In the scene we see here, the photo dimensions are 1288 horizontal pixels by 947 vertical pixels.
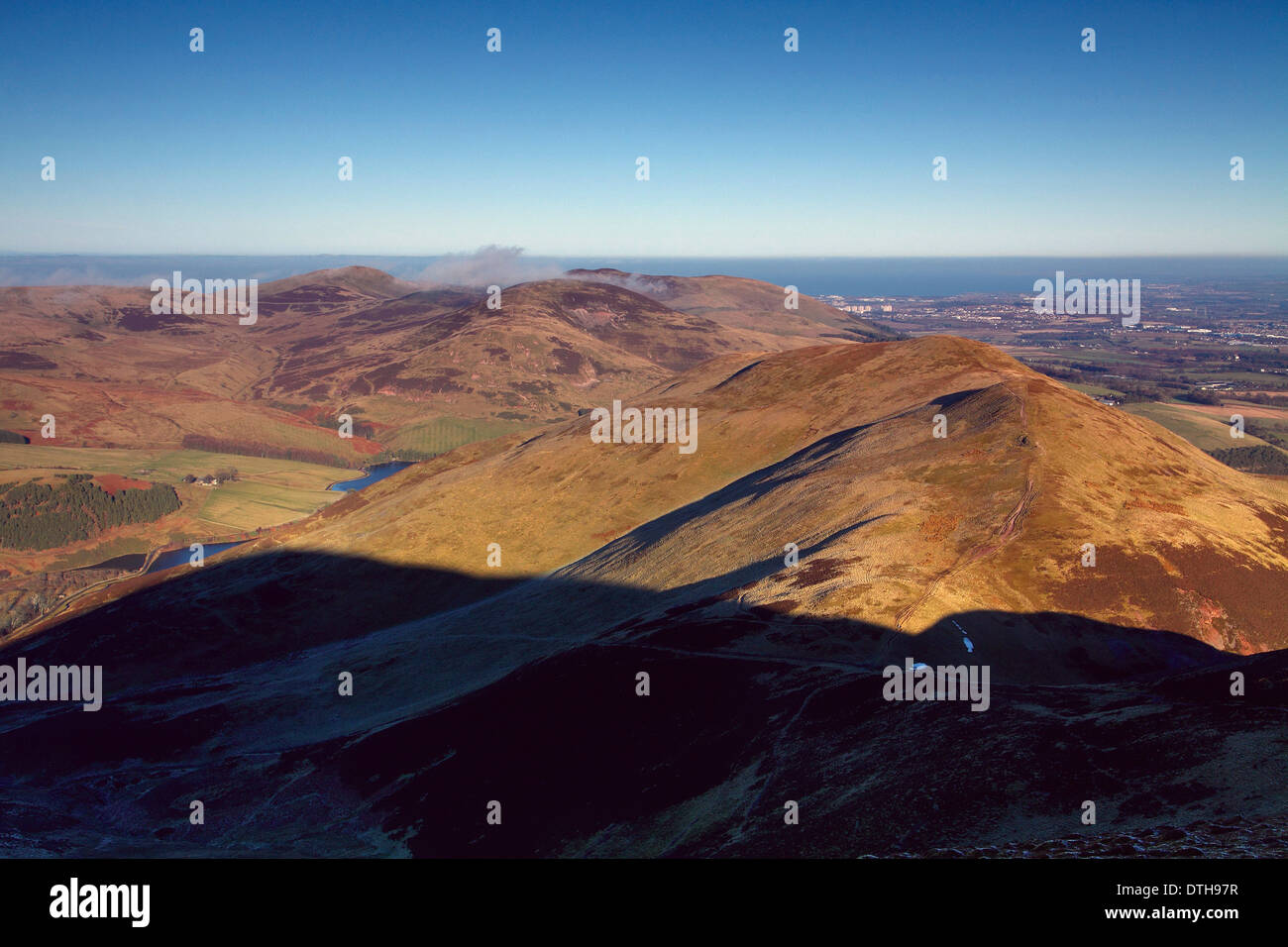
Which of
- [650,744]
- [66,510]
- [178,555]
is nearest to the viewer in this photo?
[650,744]

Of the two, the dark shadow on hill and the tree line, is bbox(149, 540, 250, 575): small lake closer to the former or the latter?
the tree line

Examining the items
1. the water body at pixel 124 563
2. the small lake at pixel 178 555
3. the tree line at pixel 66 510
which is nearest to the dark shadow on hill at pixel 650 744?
the small lake at pixel 178 555

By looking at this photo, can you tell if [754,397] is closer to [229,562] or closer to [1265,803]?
[229,562]

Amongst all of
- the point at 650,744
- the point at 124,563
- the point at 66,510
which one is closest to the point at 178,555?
the point at 124,563

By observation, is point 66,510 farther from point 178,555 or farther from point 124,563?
point 178,555

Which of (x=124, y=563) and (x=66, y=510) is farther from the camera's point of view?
(x=66, y=510)

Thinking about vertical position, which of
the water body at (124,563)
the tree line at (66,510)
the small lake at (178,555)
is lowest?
the water body at (124,563)

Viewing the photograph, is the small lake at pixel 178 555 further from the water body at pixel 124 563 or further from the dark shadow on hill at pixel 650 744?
the dark shadow on hill at pixel 650 744

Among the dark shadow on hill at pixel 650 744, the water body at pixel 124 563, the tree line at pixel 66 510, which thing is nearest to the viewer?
the dark shadow on hill at pixel 650 744

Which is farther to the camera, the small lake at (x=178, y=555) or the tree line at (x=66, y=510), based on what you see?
the tree line at (x=66, y=510)

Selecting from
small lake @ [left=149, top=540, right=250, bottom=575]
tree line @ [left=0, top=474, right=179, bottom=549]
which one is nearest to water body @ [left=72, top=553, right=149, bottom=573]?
small lake @ [left=149, top=540, right=250, bottom=575]
